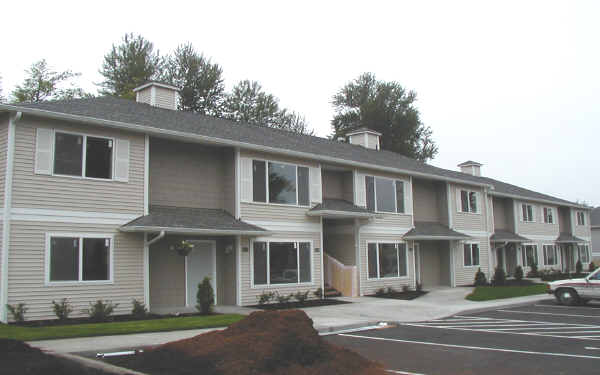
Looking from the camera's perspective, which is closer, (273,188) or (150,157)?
(150,157)

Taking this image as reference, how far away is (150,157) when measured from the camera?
1700 cm

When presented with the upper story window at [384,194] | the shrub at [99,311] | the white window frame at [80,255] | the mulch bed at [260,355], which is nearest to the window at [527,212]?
the upper story window at [384,194]

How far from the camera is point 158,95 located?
69.2 feet

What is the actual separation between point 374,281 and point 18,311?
13.8 m

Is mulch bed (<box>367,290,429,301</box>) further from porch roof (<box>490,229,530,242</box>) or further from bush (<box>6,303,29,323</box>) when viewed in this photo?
bush (<box>6,303,29,323</box>)

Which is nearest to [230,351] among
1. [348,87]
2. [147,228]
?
[147,228]

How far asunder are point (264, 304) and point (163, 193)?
4944mm

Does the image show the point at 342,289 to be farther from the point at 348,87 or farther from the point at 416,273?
the point at 348,87

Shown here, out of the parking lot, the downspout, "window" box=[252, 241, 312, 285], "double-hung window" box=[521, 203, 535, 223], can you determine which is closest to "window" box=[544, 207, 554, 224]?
"double-hung window" box=[521, 203, 535, 223]

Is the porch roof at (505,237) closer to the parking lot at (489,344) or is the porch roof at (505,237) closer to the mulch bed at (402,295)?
the mulch bed at (402,295)

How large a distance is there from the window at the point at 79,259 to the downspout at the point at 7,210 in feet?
3.43

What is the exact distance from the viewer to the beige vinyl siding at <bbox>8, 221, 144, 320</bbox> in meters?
13.5

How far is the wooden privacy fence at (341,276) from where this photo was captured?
71.6ft

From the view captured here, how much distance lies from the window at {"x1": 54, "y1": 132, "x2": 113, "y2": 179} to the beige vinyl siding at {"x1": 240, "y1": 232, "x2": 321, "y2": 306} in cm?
521
